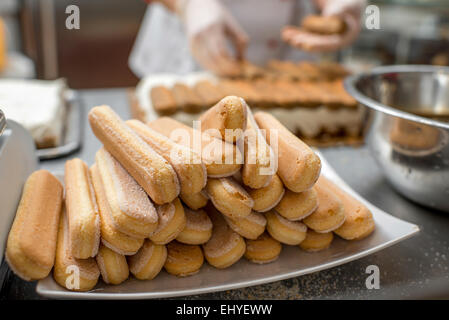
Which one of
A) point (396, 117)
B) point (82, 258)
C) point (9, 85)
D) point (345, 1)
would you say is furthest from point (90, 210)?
point (345, 1)

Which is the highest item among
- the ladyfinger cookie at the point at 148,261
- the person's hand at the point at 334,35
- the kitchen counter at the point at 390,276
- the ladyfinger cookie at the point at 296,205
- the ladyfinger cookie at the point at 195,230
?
the person's hand at the point at 334,35

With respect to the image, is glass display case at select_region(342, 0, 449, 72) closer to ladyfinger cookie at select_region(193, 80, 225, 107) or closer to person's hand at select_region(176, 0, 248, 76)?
person's hand at select_region(176, 0, 248, 76)

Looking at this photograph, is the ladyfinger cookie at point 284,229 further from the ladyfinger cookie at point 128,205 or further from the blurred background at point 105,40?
the blurred background at point 105,40

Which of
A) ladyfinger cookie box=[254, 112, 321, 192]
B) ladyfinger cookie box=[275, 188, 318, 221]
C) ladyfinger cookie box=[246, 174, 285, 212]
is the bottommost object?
ladyfinger cookie box=[275, 188, 318, 221]

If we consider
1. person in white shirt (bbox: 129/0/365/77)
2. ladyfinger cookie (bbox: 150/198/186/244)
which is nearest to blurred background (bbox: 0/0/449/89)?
person in white shirt (bbox: 129/0/365/77)

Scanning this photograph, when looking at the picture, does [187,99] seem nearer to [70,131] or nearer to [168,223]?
[70,131]

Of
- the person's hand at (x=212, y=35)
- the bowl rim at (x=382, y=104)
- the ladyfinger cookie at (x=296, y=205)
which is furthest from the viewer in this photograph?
the person's hand at (x=212, y=35)

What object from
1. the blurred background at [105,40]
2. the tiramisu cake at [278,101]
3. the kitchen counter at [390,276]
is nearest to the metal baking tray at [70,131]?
the tiramisu cake at [278,101]
